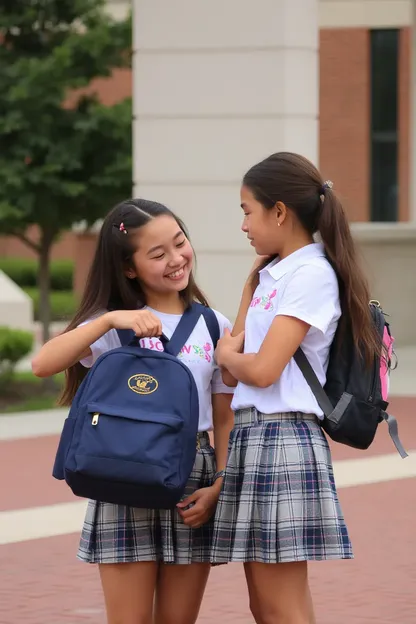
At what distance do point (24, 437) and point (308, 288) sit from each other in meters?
7.56

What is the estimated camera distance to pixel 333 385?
3.92 m

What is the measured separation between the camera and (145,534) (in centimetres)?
394

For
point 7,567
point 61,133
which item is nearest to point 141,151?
point 61,133

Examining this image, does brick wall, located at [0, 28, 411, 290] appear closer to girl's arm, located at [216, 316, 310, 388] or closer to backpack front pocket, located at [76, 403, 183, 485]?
girl's arm, located at [216, 316, 310, 388]

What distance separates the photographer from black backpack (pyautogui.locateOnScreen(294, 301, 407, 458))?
153 inches

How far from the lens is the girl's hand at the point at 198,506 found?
3.92m

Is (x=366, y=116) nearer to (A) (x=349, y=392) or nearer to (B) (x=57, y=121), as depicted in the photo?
(B) (x=57, y=121)

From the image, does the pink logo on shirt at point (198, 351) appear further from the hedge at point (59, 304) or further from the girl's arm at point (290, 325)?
the hedge at point (59, 304)

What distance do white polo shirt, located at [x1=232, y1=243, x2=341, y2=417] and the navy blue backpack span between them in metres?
0.21

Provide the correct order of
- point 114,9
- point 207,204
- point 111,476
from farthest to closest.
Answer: point 114,9 < point 207,204 < point 111,476

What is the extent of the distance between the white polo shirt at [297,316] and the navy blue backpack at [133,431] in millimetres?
213

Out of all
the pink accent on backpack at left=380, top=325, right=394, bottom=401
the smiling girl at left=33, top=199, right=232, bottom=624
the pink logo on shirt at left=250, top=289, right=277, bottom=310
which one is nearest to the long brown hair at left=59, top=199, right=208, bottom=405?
the smiling girl at left=33, top=199, right=232, bottom=624

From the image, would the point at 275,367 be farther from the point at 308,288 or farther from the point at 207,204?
the point at 207,204

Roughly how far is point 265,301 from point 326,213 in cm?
30
